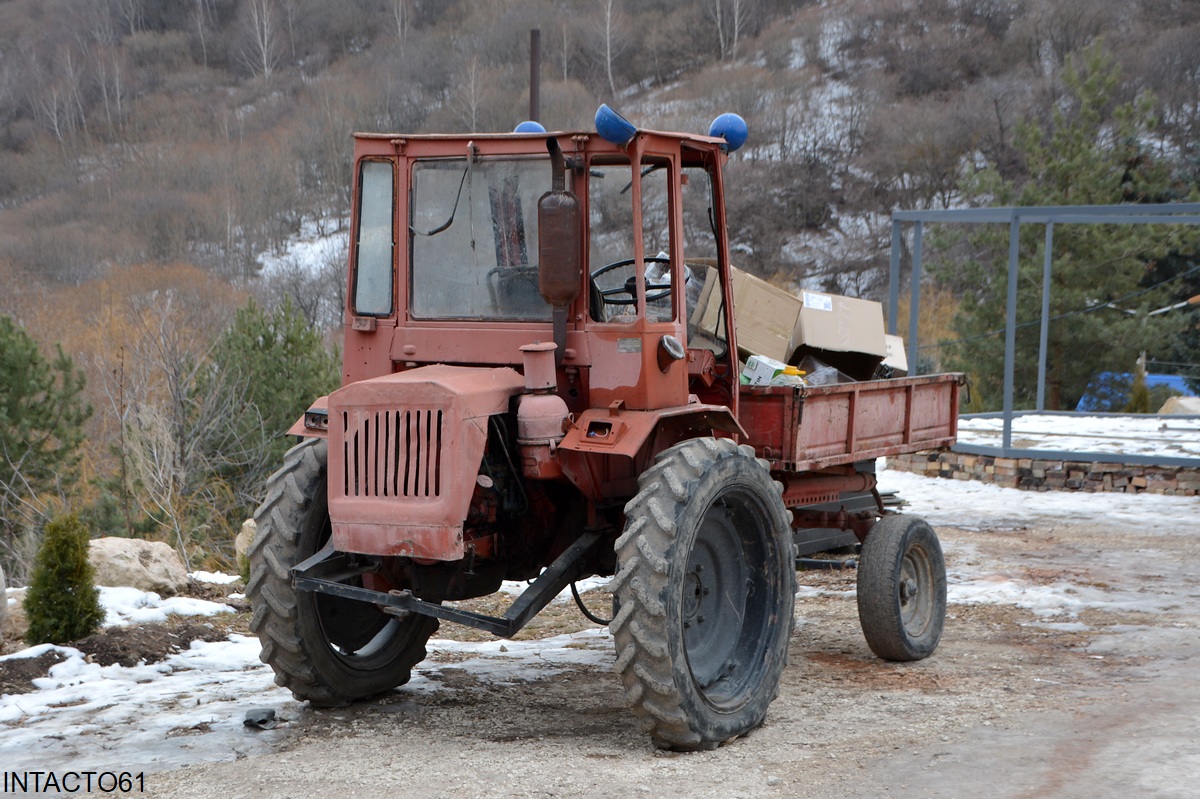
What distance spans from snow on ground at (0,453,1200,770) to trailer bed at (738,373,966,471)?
1.71 meters

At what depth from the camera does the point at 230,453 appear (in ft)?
58.9

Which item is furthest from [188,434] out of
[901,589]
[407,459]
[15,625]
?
[407,459]

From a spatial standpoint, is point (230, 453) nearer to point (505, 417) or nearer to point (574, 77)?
point (505, 417)

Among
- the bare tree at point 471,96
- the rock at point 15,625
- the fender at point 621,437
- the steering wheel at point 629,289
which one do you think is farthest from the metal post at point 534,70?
the bare tree at point 471,96

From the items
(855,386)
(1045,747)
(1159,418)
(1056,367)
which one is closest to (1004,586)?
(855,386)

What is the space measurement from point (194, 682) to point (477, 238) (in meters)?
2.89

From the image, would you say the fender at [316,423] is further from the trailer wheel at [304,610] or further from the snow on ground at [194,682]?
the snow on ground at [194,682]

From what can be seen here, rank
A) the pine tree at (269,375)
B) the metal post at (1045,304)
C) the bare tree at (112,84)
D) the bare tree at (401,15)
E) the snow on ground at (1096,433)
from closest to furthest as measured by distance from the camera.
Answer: the snow on ground at (1096,433) < the metal post at (1045,304) < the pine tree at (269,375) < the bare tree at (112,84) < the bare tree at (401,15)

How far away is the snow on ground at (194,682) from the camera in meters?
5.54

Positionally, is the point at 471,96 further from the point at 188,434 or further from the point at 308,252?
the point at 188,434

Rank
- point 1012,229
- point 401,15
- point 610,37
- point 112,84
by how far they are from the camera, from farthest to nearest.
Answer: point 401,15
point 112,84
point 610,37
point 1012,229

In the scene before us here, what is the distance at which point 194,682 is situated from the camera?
6.77 m

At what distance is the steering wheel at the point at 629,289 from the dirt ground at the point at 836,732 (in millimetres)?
2015

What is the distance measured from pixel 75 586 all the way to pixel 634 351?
390 cm
